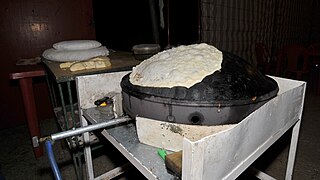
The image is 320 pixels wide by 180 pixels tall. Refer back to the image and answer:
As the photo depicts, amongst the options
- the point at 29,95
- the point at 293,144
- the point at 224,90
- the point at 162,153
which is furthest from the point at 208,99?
the point at 29,95

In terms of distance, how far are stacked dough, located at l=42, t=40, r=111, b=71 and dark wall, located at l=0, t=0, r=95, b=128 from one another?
1.07 meters

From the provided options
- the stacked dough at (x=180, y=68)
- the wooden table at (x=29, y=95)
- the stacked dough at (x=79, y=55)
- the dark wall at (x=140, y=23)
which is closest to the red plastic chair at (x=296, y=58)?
the dark wall at (x=140, y=23)

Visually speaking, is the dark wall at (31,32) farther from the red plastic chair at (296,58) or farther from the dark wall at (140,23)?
the red plastic chair at (296,58)

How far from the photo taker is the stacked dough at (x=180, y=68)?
2.64 feet

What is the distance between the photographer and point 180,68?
2.76 feet

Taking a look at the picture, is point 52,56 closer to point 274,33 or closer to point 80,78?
point 80,78

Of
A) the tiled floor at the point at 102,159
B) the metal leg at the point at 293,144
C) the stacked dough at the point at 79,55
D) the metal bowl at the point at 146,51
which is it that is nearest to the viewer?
the metal leg at the point at 293,144

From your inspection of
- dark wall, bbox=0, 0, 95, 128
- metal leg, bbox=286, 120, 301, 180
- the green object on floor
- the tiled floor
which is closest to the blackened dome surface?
the green object on floor

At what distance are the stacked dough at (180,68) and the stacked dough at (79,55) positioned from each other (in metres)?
0.55

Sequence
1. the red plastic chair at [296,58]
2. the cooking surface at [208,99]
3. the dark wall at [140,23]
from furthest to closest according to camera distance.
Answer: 1. the red plastic chair at [296,58]
2. the dark wall at [140,23]
3. the cooking surface at [208,99]

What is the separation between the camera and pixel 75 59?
5.28 feet

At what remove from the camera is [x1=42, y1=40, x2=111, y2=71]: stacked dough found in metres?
1.46

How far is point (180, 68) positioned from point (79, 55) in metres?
1.02

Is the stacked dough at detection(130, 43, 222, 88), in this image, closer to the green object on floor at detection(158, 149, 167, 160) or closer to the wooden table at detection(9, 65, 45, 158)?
the green object on floor at detection(158, 149, 167, 160)
